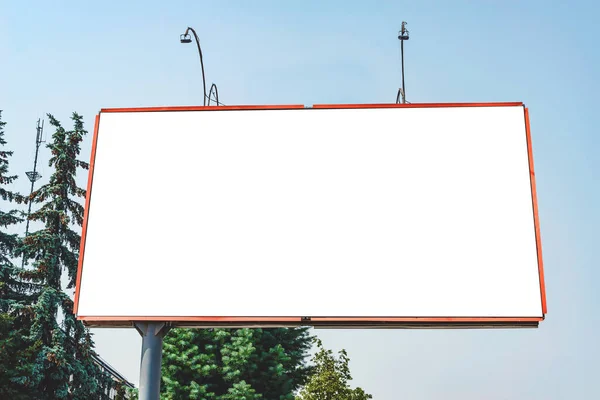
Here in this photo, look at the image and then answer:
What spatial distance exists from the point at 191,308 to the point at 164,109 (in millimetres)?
3622

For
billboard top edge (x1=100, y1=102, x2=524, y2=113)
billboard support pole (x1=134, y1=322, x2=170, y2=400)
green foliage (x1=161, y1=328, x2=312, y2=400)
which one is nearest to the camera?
billboard support pole (x1=134, y1=322, x2=170, y2=400)

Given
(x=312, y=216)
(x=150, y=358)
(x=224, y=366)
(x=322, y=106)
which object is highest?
(x=322, y=106)

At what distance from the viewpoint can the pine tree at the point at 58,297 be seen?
24.0 m

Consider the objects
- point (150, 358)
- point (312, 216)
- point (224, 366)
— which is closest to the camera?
point (150, 358)

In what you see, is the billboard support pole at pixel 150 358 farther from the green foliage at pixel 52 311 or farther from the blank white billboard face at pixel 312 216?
the green foliage at pixel 52 311

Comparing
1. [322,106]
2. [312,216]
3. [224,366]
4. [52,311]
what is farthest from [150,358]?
[52,311]

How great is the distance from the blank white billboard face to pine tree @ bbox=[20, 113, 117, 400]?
13.5 m

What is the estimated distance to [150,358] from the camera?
11.3 meters

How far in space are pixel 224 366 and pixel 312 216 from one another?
1157 cm

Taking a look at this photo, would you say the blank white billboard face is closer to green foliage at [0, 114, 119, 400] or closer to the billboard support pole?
the billboard support pole

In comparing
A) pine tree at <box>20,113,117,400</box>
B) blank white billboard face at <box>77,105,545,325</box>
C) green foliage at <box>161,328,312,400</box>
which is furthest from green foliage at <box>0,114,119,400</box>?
blank white billboard face at <box>77,105,545,325</box>

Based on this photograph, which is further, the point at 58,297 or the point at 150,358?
the point at 58,297

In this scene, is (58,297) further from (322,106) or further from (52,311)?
(322,106)

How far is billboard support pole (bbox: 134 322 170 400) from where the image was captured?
438 inches
